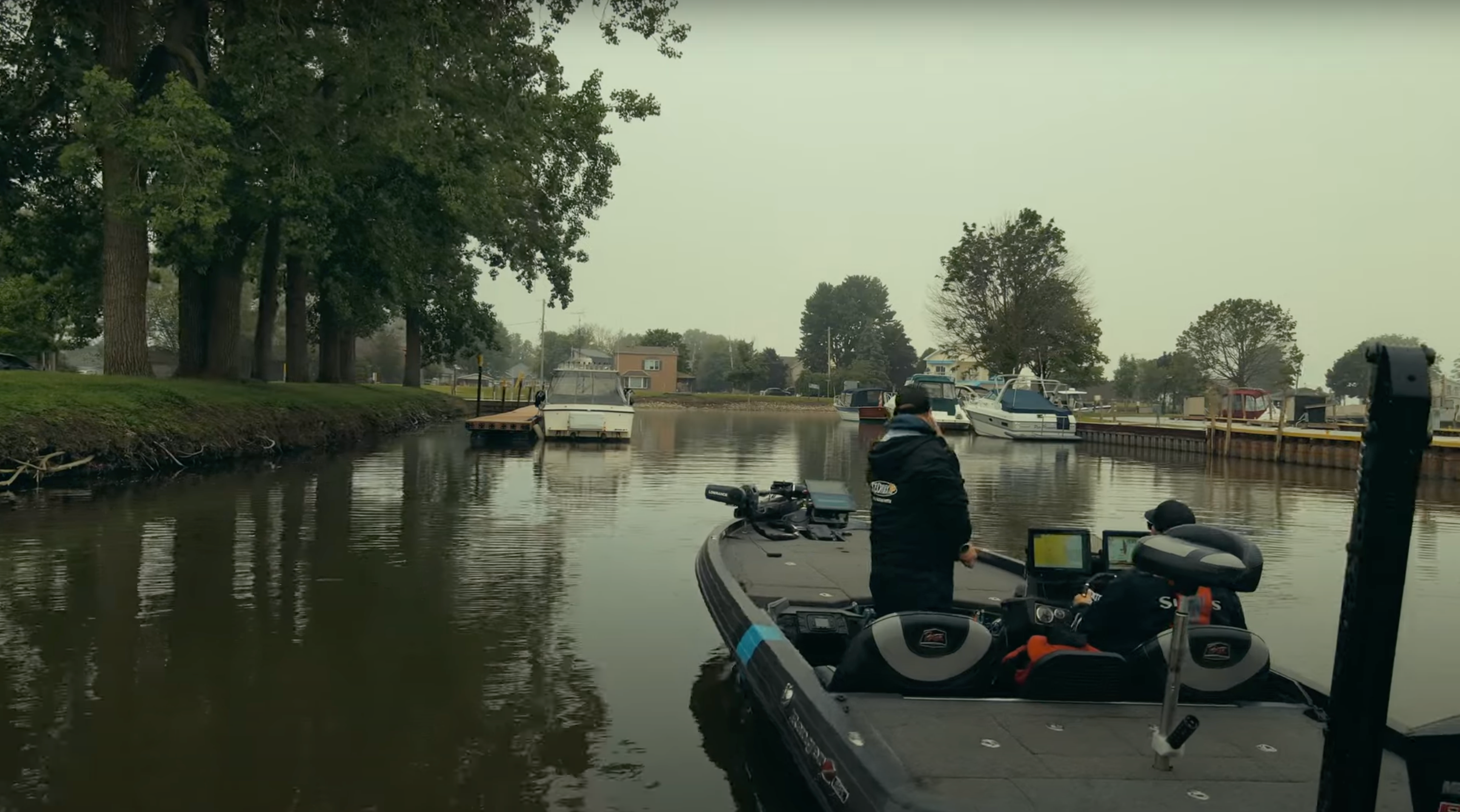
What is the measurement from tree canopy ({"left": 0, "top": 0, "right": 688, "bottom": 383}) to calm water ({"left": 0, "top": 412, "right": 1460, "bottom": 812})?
22.0 feet

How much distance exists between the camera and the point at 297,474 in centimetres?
2003

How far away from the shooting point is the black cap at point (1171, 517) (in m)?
5.58

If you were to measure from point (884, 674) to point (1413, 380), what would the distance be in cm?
294

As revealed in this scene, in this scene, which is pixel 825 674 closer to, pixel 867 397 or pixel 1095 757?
pixel 1095 757

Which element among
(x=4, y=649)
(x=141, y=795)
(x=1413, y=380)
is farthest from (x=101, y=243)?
(x=1413, y=380)

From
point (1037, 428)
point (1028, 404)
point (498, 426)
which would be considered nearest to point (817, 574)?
point (498, 426)

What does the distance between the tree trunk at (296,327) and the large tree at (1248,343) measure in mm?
69134

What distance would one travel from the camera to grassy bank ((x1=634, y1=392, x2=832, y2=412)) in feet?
304

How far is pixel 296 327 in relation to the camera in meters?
37.2

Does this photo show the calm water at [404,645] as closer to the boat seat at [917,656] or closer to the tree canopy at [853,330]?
the boat seat at [917,656]

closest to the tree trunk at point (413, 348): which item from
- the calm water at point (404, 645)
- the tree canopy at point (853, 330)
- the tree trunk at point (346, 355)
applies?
the tree trunk at point (346, 355)

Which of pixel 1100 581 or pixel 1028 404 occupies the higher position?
pixel 1100 581

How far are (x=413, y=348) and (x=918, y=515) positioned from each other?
49795mm

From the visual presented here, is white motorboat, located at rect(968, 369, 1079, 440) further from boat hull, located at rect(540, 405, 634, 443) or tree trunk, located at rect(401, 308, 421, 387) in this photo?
tree trunk, located at rect(401, 308, 421, 387)
